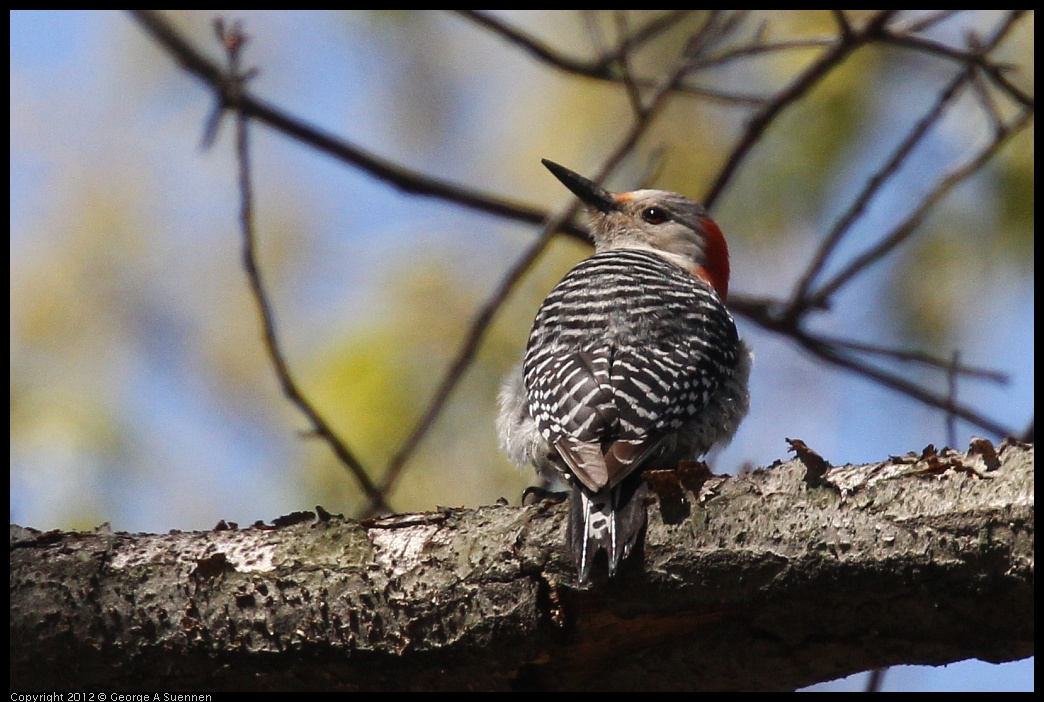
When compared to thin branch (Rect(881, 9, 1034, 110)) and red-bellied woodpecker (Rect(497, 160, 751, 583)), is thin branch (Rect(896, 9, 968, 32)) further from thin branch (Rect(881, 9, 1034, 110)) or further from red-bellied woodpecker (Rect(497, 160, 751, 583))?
red-bellied woodpecker (Rect(497, 160, 751, 583))

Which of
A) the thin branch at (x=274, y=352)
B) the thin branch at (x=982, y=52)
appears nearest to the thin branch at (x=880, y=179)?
the thin branch at (x=982, y=52)

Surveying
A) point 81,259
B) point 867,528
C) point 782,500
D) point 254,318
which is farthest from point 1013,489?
point 81,259

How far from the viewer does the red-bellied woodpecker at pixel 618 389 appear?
3123 mm

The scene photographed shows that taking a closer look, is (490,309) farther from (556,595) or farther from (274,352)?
(556,595)

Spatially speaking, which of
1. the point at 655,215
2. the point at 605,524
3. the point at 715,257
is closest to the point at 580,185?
the point at 655,215

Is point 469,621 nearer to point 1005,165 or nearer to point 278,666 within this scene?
point 278,666

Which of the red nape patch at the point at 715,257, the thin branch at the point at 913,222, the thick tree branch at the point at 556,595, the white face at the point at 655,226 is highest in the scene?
the white face at the point at 655,226

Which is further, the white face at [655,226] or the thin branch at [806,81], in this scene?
the white face at [655,226]

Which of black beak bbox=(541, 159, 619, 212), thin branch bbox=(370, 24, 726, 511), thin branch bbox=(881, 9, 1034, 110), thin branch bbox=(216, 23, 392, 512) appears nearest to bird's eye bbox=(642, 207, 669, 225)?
black beak bbox=(541, 159, 619, 212)

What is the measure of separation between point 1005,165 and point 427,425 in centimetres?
338

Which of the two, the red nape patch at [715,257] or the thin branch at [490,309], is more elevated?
the red nape patch at [715,257]

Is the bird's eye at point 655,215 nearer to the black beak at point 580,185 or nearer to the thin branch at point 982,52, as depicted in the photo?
the black beak at point 580,185

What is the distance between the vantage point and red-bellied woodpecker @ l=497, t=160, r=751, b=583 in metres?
3.12

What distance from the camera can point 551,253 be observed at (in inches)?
263
